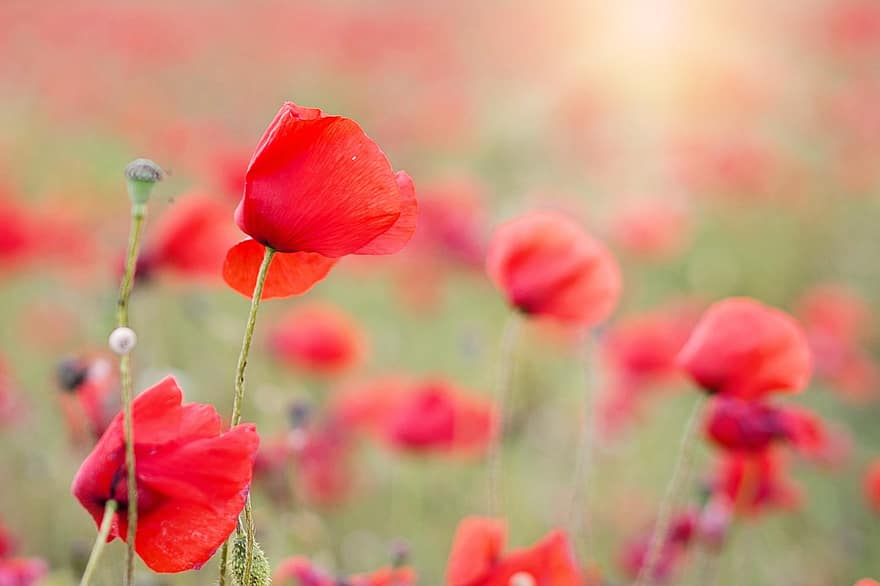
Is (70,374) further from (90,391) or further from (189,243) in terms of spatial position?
→ (189,243)

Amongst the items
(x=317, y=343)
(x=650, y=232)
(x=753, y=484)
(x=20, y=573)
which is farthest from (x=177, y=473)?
(x=650, y=232)

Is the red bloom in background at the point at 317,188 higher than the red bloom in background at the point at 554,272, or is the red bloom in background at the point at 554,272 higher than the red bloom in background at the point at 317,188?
the red bloom in background at the point at 317,188

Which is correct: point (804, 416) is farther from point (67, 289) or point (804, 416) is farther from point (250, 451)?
point (67, 289)

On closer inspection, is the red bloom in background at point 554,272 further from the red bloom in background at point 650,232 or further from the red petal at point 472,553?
the red bloom in background at point 650,232

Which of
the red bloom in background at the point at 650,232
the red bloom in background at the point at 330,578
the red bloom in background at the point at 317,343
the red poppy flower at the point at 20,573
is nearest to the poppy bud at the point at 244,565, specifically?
the red bloom in background at the point at 330,578

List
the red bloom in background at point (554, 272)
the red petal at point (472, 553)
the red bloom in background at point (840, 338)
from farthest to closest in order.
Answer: the red bloom in background at point (840, 338)
the red bloom in background at point (554, 272)
the red petal at point (472, 553)
